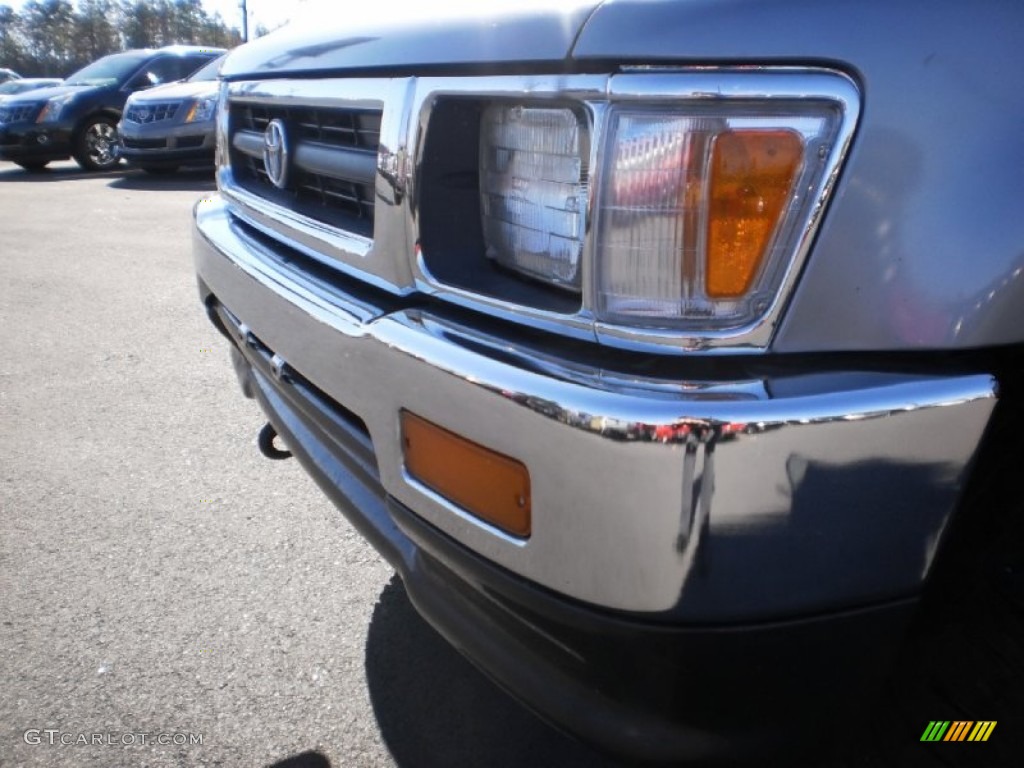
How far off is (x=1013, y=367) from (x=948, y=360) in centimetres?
11

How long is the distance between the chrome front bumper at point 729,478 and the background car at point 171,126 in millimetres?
9888

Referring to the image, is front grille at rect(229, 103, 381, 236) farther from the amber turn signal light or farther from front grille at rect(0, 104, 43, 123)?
front grille at rect(0, 104, 43, 123)

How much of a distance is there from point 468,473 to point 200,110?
9878mm

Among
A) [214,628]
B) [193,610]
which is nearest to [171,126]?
[193,610]

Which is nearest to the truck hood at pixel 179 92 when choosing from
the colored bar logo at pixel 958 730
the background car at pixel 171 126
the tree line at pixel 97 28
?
the background car at pixel 171 126

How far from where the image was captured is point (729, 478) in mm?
949

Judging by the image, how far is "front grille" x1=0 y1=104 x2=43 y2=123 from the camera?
11148 mm

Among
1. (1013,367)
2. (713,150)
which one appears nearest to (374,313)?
(713,150)

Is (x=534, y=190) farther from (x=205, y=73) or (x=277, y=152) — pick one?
(x=205, y=73)

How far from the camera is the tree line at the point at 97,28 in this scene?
52.6 m

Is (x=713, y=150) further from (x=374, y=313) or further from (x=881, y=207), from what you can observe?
(x=374, y=313)

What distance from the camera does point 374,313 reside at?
4.63 feet

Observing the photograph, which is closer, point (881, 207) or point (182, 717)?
point (881, 207)

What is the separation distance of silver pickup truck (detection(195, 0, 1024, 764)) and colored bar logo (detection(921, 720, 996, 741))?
0.96ft
